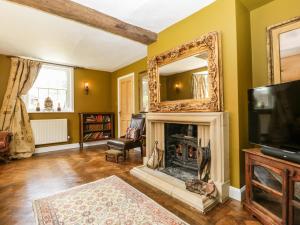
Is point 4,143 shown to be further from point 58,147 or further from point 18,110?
point 58,147

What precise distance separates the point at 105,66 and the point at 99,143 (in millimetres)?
2524

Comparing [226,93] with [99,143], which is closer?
[226,93]

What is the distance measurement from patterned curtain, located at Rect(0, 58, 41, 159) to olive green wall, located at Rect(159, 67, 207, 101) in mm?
3553

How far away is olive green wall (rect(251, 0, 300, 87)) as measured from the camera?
6.68ft

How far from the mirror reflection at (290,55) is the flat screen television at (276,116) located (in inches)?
22.1

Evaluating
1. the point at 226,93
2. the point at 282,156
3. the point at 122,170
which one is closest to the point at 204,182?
the point at 282,156

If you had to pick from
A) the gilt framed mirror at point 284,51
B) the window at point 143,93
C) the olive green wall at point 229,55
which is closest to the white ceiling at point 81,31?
the olive green wall at point 229,55

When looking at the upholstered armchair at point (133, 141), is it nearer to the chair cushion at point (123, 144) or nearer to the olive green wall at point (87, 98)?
the chair cushion at point (123, 144)

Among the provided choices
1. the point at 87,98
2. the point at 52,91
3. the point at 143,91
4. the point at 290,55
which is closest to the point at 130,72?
the point at 143,91

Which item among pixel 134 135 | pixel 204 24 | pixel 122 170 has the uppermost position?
pixel 204 24

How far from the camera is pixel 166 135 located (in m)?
3.00

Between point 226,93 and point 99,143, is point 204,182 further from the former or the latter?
point 99,143

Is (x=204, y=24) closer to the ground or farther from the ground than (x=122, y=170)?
farther from the ground

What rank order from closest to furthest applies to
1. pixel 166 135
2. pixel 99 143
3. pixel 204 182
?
pixel 204 182, pixel 166 135, pixel 99 143
